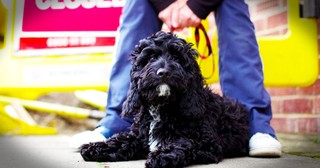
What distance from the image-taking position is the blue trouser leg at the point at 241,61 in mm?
2295

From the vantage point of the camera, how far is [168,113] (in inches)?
75.7

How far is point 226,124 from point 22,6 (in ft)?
5.00

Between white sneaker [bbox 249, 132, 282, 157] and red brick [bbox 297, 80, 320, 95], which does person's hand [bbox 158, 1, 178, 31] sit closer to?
white sneaker [bbox 249, 132, 282, 157]

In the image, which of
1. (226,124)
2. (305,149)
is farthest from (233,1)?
(305,149)

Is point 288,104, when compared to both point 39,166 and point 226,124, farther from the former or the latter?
point 39,166

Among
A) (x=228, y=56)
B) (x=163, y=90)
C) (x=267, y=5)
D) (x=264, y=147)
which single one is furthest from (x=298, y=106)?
(x=163, y=90)

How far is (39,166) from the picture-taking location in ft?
5.91

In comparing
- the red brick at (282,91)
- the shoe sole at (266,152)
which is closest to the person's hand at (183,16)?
the shoe sole at (266,152)

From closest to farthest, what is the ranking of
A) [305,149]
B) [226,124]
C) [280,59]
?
[226,124] < [305,149] < [280,59]

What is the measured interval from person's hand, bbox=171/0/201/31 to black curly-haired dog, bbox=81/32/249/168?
14.4 inches

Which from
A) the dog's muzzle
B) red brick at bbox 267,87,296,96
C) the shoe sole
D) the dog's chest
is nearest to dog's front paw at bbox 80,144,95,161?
the dog's chest

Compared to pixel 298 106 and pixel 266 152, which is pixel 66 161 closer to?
pixel 266 152

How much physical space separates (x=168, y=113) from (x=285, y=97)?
1381 millimetres

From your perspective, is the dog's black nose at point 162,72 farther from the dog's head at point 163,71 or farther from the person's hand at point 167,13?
the person's hand at point 167,13
